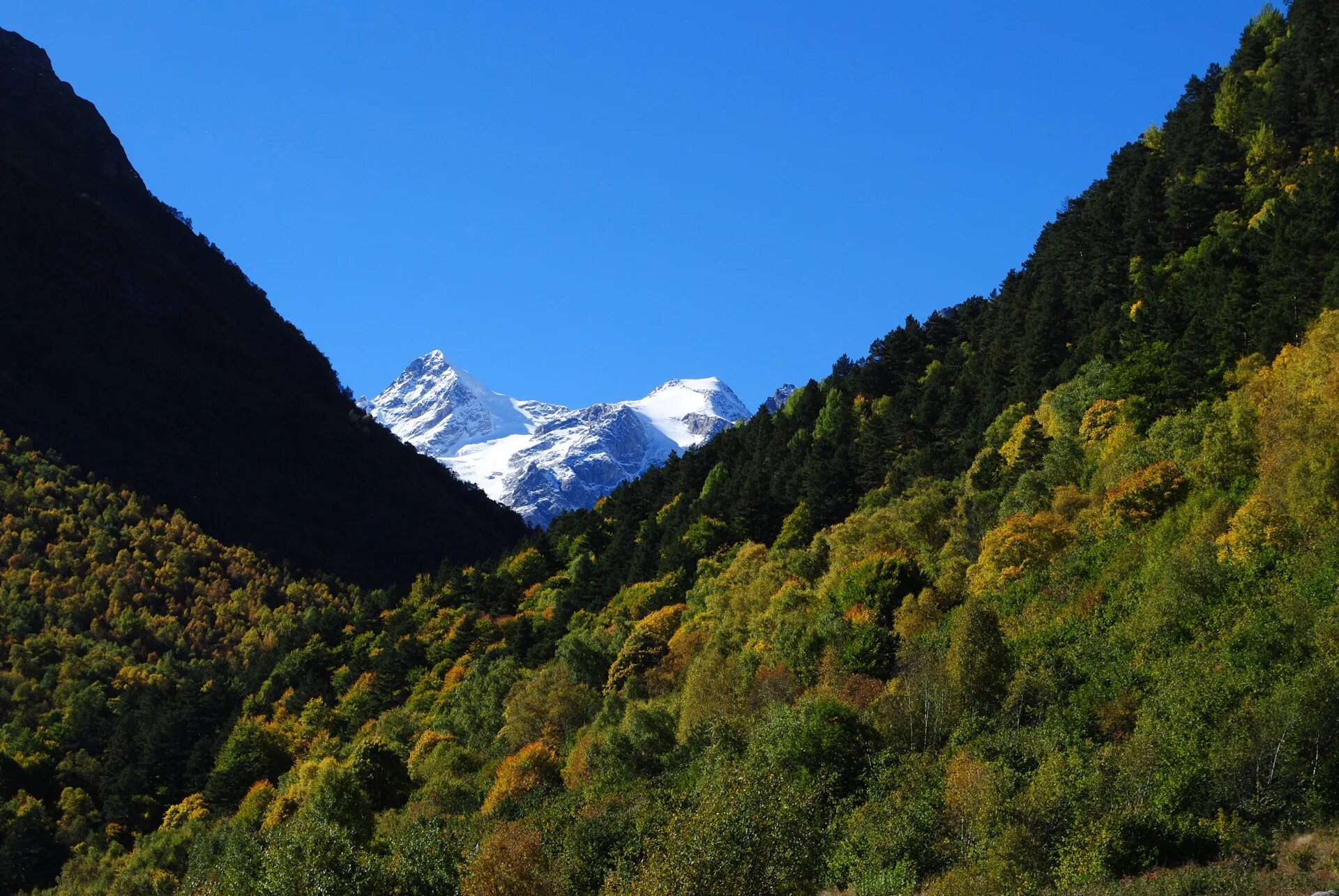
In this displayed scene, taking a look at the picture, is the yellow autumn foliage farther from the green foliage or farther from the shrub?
the shrub

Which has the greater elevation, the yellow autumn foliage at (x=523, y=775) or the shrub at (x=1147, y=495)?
the shrub at (x=1147, y=495)

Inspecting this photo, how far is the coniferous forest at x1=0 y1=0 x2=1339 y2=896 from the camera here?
37.9 meters

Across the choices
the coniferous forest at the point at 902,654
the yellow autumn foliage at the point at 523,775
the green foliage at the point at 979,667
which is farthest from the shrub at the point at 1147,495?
the yellow autumn foliage at the point at 523,775

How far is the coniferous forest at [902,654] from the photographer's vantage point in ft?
124

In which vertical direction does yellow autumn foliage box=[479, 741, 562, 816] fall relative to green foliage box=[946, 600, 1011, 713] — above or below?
below

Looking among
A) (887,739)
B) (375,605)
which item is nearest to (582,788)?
(887,739)

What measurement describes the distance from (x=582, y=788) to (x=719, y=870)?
30642 millimetres

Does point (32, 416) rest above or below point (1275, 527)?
above

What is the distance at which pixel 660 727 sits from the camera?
6544 centimetres

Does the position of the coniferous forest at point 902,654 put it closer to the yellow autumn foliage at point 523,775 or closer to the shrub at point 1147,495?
the shrub at point 1147,495

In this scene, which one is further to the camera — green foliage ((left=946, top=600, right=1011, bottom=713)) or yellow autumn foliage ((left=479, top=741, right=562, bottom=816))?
yellow autumn foliage ((left=479, top=741, right=562, bottom=816))

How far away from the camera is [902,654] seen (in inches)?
2215

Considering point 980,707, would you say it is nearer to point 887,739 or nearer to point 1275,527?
point 887,739

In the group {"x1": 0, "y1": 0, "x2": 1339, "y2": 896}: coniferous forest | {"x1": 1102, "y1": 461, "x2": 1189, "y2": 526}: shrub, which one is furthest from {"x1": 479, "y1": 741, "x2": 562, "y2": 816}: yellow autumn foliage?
{"x1": 1102, "y1": 461, "x2": 1189, "y2": 526}: shrub
